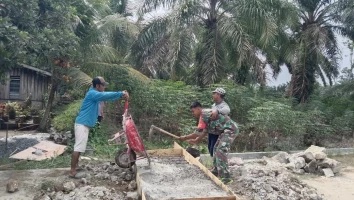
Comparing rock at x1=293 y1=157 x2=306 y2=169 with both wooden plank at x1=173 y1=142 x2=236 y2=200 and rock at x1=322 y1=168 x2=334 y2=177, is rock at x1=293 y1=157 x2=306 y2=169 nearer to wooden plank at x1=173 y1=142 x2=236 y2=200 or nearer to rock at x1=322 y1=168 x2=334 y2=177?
rock at x1=322 y1=168 x2=334 y2=177

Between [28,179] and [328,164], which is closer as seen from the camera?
[28,179]

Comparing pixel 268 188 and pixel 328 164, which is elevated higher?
pixel 328 164

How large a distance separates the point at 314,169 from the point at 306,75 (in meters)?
8.30

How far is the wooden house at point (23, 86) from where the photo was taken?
17812 mm

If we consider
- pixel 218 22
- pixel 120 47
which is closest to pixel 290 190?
pixel 218 22

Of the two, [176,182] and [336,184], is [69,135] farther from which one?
[336,184]

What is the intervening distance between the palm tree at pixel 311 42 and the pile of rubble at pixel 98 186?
10.9 meters

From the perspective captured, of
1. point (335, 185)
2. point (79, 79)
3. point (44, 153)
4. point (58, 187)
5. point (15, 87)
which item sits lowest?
point (335, 185)

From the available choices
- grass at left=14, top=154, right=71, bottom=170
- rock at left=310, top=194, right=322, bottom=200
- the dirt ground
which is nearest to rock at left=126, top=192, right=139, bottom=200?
grass at left=14, top=154, right=71, bottom=170

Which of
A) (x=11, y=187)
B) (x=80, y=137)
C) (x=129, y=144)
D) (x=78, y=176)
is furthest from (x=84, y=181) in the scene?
(x=11, y=187)

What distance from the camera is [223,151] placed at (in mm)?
6102

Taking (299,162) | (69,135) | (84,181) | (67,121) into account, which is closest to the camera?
(84,181)

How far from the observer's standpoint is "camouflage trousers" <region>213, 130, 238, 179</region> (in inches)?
240

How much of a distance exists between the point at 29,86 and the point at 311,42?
12981 mm
